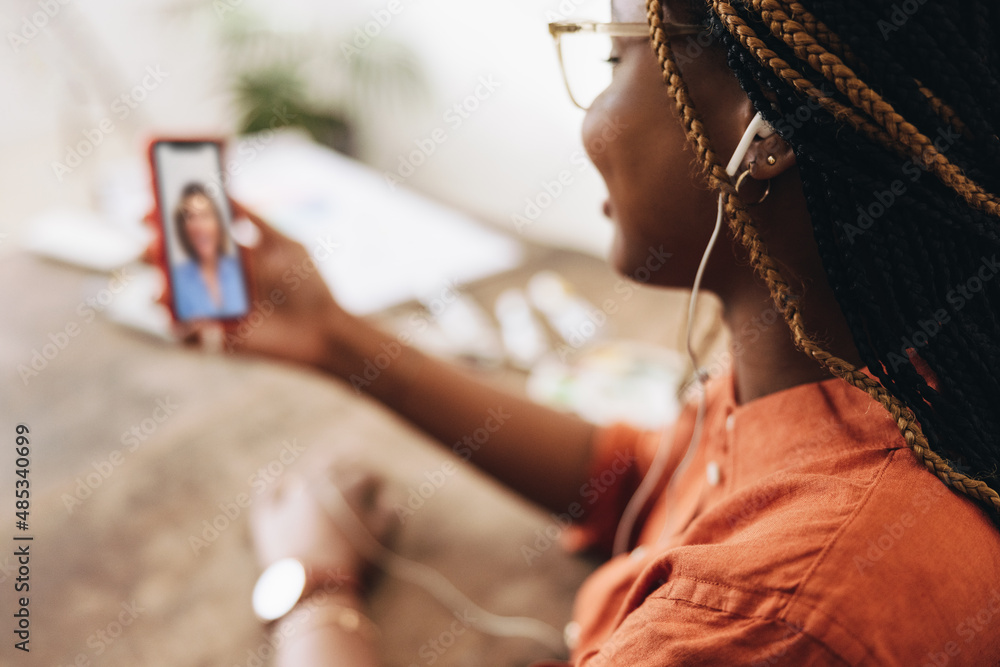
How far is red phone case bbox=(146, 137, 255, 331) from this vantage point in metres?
0.85

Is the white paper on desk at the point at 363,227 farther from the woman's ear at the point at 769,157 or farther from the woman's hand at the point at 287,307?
the woman's ear at the point at 769,157

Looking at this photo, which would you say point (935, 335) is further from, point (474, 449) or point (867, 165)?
point (474, 449)

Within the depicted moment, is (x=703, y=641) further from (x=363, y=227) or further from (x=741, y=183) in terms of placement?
(x=363, y=227)

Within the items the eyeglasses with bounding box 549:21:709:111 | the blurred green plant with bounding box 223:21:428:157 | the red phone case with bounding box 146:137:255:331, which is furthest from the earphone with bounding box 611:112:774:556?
the blurred green plant with bounding box 223:21:428:157

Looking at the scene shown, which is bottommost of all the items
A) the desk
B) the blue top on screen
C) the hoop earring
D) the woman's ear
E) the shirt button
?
the desk

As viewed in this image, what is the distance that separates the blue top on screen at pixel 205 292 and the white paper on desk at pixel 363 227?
609 mm

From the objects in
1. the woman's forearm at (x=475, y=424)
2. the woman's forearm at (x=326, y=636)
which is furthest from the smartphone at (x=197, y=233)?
the woman's forearm at (x=326, y=636)

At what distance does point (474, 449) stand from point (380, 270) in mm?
809

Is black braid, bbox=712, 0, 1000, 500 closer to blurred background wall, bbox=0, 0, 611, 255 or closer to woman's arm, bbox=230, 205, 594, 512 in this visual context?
woman's arm, bbox=230, 205, 594, 512

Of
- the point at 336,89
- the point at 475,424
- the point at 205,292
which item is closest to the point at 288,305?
the point at 205,292

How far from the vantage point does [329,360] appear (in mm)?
962

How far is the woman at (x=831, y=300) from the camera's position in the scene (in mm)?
458

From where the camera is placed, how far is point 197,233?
87 centimetres

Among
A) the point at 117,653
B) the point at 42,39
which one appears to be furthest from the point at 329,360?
the point at 42,39
